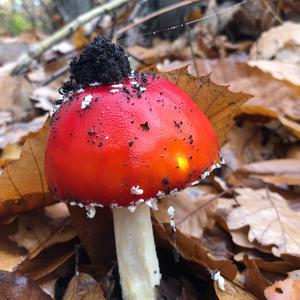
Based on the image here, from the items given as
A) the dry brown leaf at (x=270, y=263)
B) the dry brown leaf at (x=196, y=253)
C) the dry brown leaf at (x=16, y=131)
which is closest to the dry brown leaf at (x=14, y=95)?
the dry brown leaf at (x=16, y=131)

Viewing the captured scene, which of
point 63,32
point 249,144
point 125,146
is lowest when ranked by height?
point 249,144

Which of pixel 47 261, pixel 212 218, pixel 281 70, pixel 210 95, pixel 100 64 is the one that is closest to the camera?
pixel 100 64

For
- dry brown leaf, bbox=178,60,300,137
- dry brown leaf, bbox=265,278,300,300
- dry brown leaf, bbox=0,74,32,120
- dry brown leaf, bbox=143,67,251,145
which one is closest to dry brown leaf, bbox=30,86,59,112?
dry brown leaf, bbox=0,74,32,120

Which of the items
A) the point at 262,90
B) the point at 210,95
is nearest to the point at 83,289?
the point at 210,95

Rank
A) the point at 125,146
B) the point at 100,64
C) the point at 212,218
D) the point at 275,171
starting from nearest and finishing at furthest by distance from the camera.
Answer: the point at 125,146 → the point at 100,64 → the point at 212,218 → the point at 275,171

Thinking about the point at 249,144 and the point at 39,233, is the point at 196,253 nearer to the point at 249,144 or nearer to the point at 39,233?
the point at 39,233

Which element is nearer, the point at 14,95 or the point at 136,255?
the point at 136,255

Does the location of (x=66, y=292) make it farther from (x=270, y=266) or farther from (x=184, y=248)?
(x=270, y=266)
